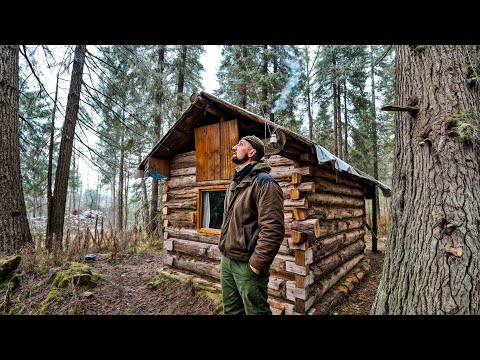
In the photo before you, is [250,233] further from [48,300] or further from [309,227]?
[48,300]

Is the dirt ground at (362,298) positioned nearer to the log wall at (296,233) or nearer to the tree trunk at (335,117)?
the log wall at (296,233)

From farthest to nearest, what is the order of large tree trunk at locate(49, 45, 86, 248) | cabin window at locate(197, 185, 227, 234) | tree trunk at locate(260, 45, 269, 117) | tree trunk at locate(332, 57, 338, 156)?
tree trunk at locate(332, 57, 338, 156), tree trunk at locate(260, 45, 269, 117), large tree trunk at locate(49, 45, 86, 248), cabin window at locate(197, 185, 227, 234)

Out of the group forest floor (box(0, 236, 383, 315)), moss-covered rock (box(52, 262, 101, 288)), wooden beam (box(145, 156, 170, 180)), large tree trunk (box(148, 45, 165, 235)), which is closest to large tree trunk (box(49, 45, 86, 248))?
forest floor (box(0, 236, 383, 315))

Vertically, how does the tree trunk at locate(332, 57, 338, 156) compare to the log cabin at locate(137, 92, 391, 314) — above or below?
above

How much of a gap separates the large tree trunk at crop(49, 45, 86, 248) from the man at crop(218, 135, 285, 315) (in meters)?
6.98

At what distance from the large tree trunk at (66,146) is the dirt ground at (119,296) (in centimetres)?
186

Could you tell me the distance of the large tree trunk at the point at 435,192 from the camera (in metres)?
2.34

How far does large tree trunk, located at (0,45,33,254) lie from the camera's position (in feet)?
17.0

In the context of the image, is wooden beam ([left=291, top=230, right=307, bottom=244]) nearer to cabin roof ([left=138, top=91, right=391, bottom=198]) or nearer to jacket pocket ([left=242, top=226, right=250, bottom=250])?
cabin roof ([left=138, top=91, right=391, bottom=198])

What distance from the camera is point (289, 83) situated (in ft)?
45.6

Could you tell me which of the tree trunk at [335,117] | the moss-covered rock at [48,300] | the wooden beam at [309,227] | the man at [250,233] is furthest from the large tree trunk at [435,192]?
the tree trunk at [335,117]
